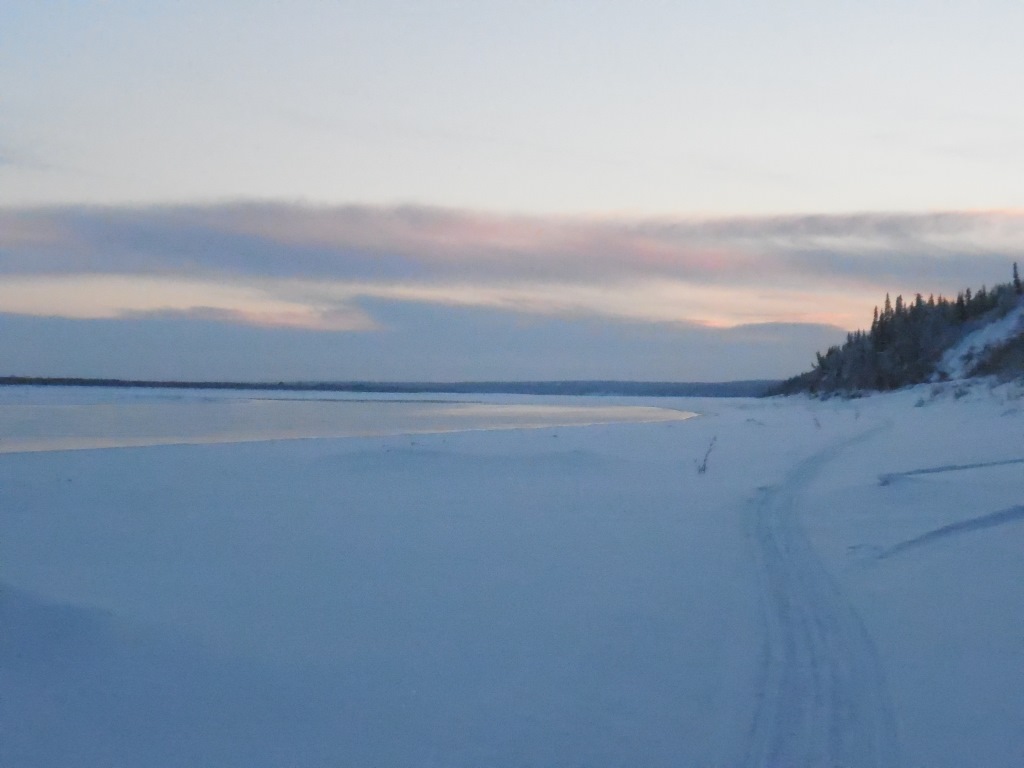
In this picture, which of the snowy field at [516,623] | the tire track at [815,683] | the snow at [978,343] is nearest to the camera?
the tire track at [815,683]

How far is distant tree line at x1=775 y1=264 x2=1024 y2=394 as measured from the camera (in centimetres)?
5975

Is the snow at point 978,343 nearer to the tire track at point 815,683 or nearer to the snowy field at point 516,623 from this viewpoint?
the snowy field at point 516,623

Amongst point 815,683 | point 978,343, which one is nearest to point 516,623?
point 815,683

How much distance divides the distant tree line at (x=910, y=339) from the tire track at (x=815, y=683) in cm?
5282

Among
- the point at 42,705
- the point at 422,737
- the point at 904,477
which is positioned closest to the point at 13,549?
the point at 42,705

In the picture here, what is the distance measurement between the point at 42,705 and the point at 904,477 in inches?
449

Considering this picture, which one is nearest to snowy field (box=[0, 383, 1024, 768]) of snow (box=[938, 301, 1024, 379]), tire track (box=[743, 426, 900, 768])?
tire track (box=[743, 426, 900, 768])

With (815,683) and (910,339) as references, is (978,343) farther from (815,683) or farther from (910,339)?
(815,683)

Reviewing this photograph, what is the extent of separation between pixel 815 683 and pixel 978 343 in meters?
55.8

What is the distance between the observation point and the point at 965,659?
6141 millimetres

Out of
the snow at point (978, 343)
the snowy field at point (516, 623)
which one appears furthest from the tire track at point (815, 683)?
the snow at point (978, 343)

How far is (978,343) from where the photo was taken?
5503 cm

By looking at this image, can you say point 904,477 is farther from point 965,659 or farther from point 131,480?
point 131,480

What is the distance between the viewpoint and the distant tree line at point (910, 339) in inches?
2352
